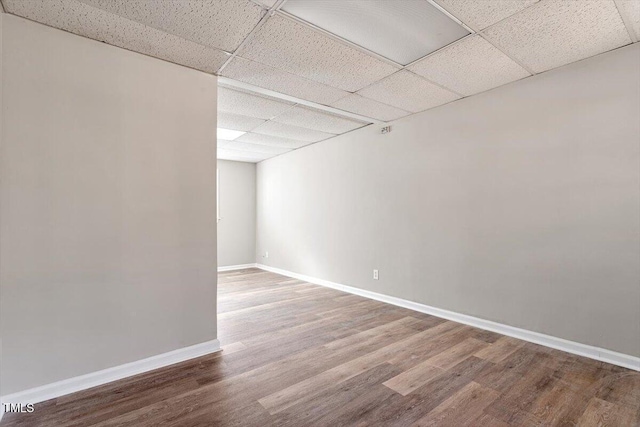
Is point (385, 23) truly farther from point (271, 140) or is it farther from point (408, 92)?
point (271, 140)

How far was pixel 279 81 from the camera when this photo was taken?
111 inches

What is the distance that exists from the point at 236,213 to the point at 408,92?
183 inches

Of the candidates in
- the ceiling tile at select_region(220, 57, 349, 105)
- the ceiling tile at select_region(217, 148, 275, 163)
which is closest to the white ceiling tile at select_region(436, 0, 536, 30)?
the ceiling tile at select_region(220, 57, 349, 105)

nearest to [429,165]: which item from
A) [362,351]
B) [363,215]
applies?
[363,215]

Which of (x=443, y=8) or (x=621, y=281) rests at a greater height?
(x=443, y=8)

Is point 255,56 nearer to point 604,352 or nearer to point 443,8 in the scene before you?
point 443,8

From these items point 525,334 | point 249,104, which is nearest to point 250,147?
point 249,104

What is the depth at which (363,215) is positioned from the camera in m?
4.34

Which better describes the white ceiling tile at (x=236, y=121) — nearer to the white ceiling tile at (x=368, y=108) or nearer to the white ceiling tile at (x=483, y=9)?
the white ceiling tile at (x=368, y=108)

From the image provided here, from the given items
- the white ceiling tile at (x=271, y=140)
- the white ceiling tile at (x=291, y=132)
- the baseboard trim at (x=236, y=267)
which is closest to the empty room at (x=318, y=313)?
the white ceiling tile at (x=291, y=132)

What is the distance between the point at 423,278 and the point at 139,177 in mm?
3161

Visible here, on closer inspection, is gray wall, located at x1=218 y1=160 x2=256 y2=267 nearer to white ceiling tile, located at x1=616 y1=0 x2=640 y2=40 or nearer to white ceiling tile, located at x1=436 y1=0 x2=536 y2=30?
white ceiling tile, located at x1=436 y1=0 x2=536 y2=30

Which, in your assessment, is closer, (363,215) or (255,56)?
(255,56)

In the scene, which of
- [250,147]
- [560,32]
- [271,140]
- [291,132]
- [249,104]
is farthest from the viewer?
[250,147]
